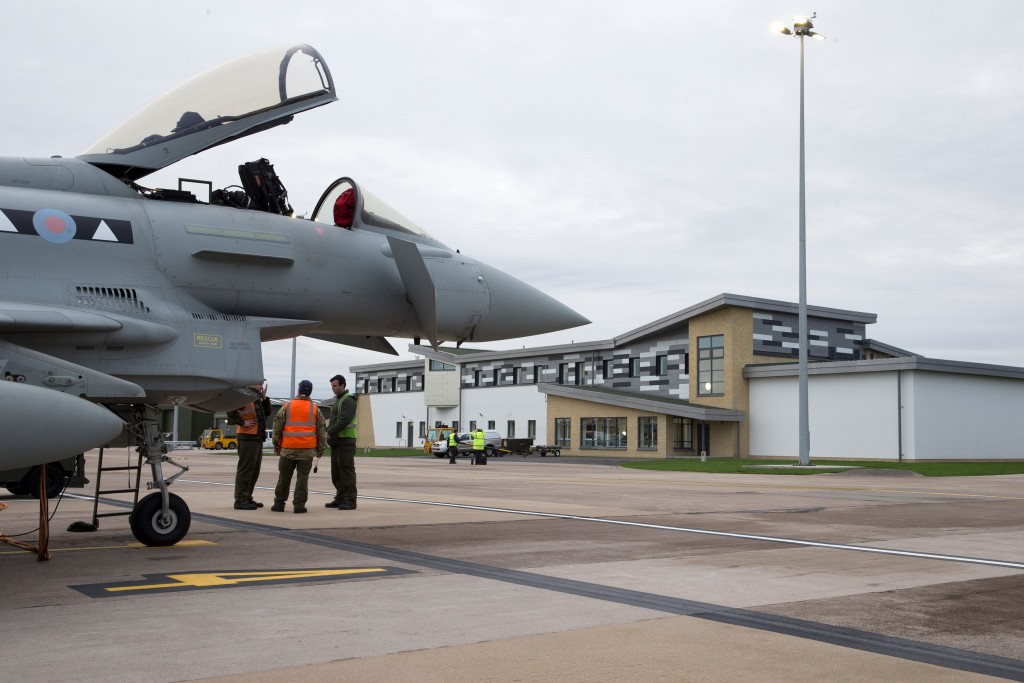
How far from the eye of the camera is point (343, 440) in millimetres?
13516

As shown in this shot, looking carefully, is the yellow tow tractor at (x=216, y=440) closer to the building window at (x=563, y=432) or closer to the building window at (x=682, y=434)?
the building window at (x=563, y=432)

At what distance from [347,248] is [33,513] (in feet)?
22.6

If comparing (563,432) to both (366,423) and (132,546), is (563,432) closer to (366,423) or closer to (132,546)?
(366,423)

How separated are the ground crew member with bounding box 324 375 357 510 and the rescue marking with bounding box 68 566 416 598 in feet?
19.0

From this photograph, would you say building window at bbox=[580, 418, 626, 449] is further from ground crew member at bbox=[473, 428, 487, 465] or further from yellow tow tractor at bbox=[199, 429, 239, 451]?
yellow tow tractor at bbox=[199, 429, 239, 451]

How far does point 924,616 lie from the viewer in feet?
19.3

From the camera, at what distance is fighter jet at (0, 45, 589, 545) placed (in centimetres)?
759

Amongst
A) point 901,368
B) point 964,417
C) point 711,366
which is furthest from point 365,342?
point 711,366

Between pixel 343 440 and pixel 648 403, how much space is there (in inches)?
1578

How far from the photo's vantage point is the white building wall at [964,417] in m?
43.4

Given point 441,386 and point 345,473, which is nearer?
point 345,473

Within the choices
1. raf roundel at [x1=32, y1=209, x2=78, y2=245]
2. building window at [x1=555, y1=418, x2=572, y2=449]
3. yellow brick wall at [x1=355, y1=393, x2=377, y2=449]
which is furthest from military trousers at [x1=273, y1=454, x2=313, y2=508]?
yellow brick wall at [x1=355, y1=393, x2=377, y2=449]

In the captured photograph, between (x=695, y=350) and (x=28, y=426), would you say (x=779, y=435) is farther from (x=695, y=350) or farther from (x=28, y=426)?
(x=28, y=426)

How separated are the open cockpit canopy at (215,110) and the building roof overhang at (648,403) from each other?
4306 cm
